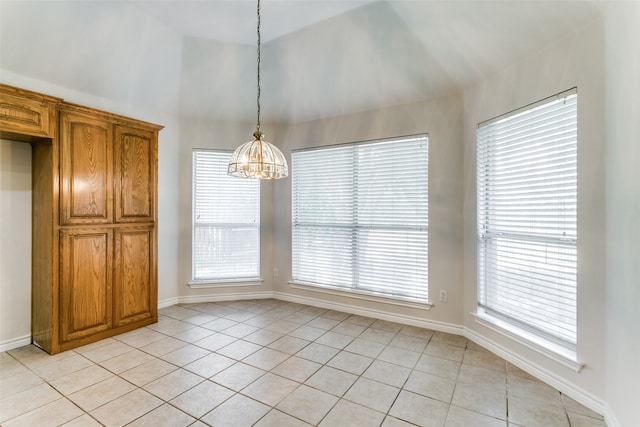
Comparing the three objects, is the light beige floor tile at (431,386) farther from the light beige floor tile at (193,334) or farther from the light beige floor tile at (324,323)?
the light beige floor tile at (193,334)

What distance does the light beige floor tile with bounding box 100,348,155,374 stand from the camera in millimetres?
2496

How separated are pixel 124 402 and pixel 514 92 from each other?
12.8 feet

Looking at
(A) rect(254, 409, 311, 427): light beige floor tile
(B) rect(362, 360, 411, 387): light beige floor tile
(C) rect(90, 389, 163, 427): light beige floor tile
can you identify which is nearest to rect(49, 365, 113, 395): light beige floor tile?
(C) rect(90, 389, 163, 427): light beige floor tile

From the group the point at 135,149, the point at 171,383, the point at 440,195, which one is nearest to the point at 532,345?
the point at 440,195

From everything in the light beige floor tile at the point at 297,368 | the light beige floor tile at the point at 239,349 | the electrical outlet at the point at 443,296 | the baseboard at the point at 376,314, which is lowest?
the light beige floor tile at the point at 297,368

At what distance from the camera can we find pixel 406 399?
83.0 inches

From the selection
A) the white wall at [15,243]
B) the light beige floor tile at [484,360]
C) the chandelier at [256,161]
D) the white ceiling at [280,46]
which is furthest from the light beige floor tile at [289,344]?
the white ceiling at [280,46]

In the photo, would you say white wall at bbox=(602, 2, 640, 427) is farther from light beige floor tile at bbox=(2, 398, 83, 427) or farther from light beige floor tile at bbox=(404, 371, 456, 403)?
light beige floor tile at bbox=(2, 398, 83, 427)

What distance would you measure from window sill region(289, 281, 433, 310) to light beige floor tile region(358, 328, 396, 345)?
0.43m

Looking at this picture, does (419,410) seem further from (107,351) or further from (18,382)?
(18,382)

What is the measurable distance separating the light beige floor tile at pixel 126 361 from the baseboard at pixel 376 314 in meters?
2.01

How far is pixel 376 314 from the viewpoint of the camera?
3.73 metres

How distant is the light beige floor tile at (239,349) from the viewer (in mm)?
2744

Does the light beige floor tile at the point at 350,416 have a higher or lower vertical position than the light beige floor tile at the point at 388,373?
higher
